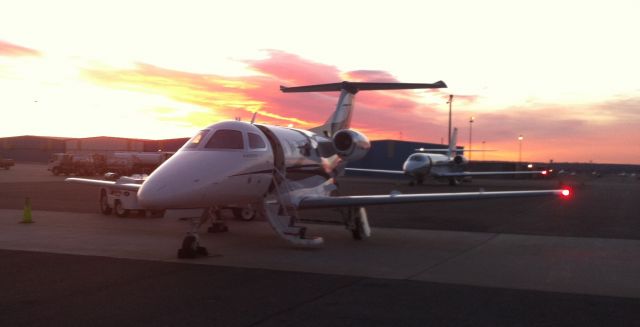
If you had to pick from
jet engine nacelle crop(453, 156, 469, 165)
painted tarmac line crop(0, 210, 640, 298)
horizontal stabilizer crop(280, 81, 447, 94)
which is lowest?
painted tarmac line crop(0, 210, 640, 298)

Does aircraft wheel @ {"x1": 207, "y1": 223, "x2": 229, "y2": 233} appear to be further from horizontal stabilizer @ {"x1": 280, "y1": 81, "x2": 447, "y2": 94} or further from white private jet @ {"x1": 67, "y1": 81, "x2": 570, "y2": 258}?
horizontal stabilizer @ {"x1": 280, "y1": 81, "x2": 447, "y2": 94}

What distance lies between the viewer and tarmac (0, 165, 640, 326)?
699cm

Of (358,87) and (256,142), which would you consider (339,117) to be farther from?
(256,142)

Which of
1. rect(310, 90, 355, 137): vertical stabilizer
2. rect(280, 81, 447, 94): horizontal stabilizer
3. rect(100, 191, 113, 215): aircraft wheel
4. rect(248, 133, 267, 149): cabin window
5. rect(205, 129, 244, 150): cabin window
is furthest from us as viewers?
rect(100, 191, 113, 215): aircraft wheel

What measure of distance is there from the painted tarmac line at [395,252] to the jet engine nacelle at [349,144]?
7.61 ft

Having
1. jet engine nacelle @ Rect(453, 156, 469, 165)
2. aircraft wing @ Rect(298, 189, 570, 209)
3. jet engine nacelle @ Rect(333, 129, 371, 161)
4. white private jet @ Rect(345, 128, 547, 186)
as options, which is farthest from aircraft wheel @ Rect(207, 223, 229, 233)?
jet engine nacelle @ Rect(453, 156, 469, 165)

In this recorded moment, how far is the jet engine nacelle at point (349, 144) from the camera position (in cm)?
1666

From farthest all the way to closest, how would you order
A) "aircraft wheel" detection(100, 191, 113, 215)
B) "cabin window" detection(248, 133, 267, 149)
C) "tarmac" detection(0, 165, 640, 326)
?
1. "aircraft wheel" detection(100, 191, 113, 215)
2. "cabin window" detection(248, 133, 267, 149)
3. "tarmac" detection(0, 165, 640, 326)

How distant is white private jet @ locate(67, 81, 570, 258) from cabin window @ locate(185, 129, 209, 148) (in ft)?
0.08

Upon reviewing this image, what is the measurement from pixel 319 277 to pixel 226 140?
13.4 feet

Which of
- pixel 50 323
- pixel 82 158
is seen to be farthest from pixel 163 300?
pixel 82 158

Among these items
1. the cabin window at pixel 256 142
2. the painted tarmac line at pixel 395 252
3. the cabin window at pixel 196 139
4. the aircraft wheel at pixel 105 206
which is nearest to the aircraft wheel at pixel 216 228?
the painted tarmac line at pixel 395 252

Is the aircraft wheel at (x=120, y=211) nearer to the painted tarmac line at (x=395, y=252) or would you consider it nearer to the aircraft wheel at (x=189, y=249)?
the painted tarmac line at (x=395, y=252)

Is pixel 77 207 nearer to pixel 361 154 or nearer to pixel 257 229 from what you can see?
pixel 257 229
